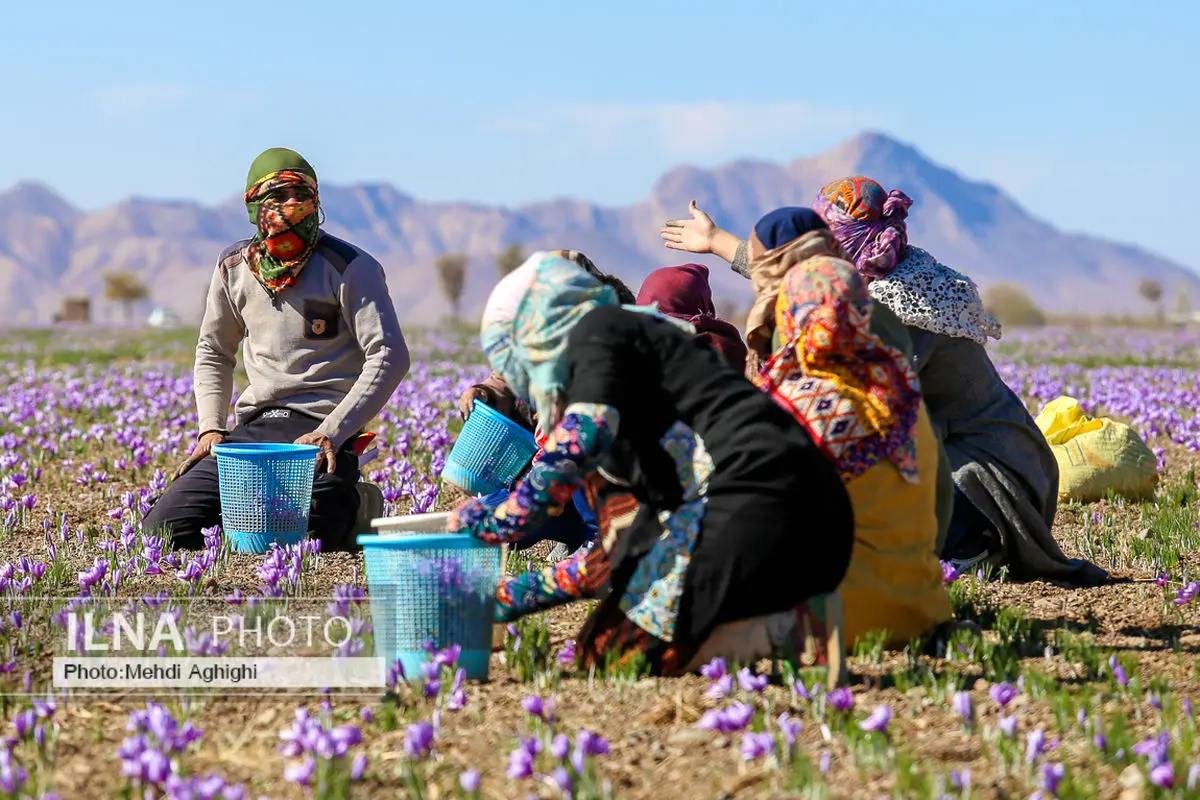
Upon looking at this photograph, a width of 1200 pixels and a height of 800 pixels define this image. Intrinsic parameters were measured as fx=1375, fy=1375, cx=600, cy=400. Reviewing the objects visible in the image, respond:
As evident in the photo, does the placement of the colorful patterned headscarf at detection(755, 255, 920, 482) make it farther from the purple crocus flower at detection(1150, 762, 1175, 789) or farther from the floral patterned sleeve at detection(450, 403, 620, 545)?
the purple crocus flower at detection(1150, 762, 1175, 789)

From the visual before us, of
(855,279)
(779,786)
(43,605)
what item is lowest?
(779,786)

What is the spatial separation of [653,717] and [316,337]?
129 inches

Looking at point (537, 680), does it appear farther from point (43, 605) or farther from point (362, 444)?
point (362, 444)

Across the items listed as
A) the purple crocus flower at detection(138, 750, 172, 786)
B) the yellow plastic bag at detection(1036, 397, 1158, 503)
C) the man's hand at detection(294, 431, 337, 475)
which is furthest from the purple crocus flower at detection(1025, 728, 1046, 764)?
the yellow plastic bag at detection(1036, 397, 1158, 503)

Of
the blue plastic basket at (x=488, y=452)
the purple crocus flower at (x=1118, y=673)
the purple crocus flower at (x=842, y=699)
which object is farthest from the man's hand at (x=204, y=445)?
the purple crocus flower at (x=1118, y=673)

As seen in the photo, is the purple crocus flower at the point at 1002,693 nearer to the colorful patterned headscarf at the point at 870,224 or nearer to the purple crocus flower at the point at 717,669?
the purple crocus flower at the point at 717,669

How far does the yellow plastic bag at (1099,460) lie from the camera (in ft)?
24.8

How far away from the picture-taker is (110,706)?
397cm

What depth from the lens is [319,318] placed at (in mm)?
6395

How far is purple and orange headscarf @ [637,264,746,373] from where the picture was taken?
5895 mm

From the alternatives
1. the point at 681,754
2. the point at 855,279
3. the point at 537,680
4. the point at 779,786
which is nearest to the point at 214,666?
the point at 537,680

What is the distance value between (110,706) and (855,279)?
8.32ft

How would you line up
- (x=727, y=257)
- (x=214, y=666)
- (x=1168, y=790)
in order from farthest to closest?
(x=727, y=257) → (x=214, y=666) → (x=1168, y=790)

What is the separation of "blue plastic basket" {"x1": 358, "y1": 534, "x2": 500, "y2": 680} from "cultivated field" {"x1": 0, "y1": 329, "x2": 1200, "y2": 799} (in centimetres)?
15
